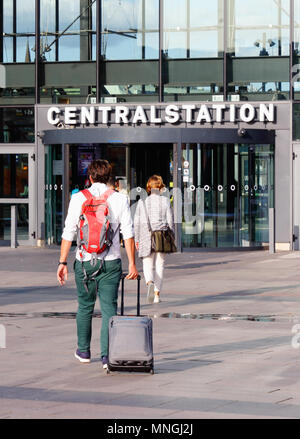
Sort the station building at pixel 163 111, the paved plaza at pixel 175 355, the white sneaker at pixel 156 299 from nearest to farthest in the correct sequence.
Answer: the paved plaza at pixel 175 355, the white sneaker at pixel 156 299, the station building at pixel 163 111

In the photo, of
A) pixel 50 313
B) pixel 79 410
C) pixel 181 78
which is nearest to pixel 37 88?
pixel 181 78

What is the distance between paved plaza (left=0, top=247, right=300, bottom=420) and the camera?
7.32m

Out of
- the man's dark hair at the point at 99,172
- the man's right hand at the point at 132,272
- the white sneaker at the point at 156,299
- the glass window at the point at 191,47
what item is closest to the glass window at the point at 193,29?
the glass window at the point at 191,47

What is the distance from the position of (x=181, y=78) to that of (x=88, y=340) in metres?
17.3

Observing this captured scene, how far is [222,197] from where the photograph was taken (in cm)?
2452

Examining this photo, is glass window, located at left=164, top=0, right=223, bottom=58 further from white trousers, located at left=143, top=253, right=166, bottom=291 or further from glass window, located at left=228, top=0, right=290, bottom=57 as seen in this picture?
white trousers, located at left=143, top=253, right=166, bottom=291

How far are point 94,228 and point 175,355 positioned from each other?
5.15 ft

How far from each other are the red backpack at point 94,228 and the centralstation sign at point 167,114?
53.4ft

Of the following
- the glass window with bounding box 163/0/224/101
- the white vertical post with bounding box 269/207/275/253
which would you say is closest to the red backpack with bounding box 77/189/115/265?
the white vertical post with bounding box 269/207/275/253

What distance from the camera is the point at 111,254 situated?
29.5ft

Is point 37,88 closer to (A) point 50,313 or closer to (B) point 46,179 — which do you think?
(B) point 46,179

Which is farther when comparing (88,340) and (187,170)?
(187,170)

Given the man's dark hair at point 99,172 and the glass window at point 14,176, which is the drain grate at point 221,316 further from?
the glass window at point 14,176

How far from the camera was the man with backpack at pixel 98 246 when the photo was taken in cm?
889
